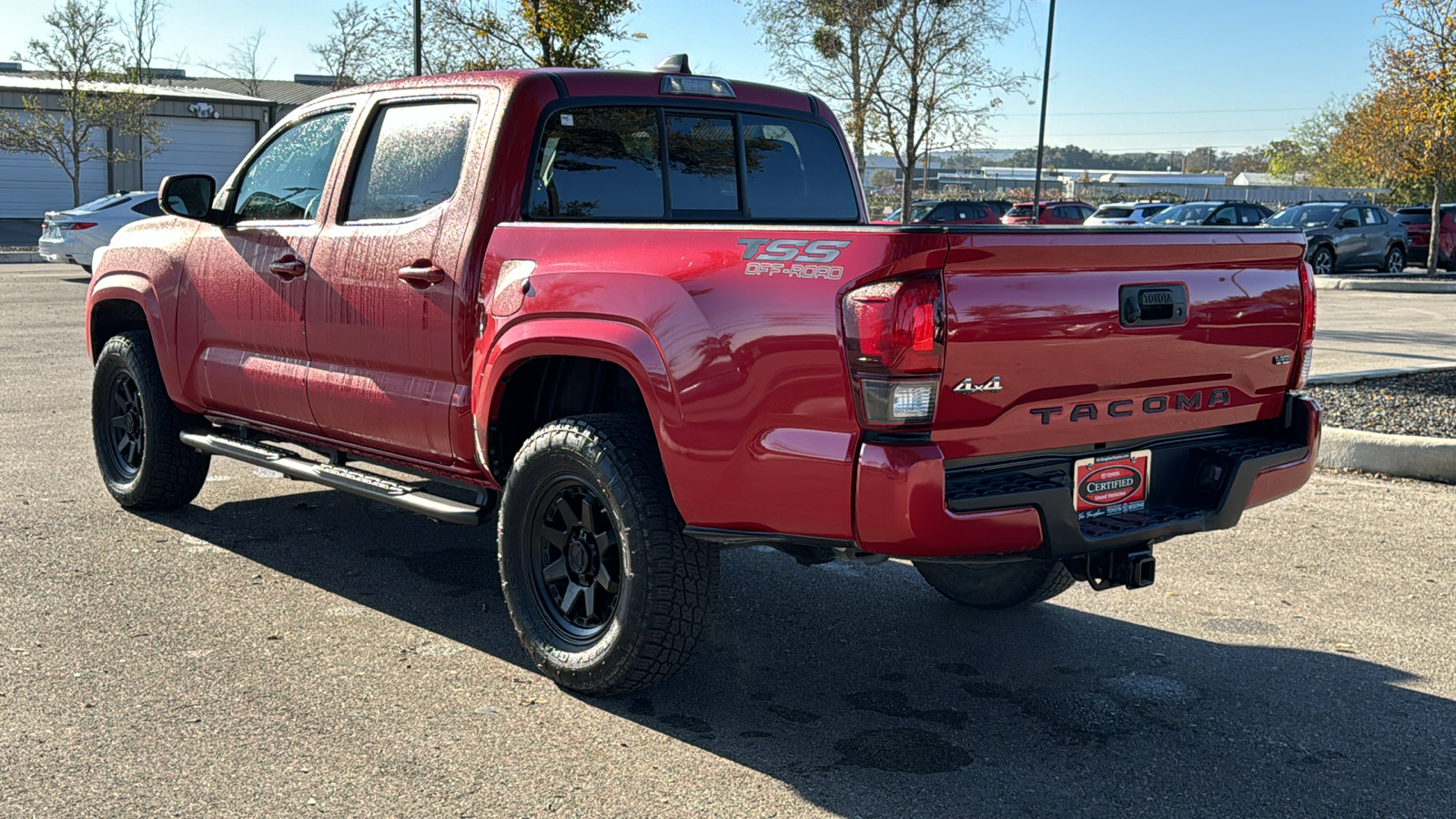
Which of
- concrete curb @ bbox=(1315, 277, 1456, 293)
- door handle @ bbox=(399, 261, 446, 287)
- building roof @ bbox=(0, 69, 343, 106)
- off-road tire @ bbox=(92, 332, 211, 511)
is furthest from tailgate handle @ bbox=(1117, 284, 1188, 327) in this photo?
building roof @ bbox=(0, 69, 343, 106)

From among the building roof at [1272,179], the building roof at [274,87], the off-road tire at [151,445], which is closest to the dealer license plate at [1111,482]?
the off-road tire at [151,445]

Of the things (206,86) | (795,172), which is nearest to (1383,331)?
(795,172)

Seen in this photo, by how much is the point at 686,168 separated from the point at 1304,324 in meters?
2.26

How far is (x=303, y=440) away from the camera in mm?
5555

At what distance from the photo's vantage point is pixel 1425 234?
2992cm

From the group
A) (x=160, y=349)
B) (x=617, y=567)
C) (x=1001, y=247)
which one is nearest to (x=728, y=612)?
(x=617, y=567)

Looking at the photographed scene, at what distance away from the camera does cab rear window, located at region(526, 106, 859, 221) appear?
15.6 ft

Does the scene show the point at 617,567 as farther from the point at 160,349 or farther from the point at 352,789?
the point at 160,349

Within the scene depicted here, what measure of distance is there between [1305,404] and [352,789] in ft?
10.4

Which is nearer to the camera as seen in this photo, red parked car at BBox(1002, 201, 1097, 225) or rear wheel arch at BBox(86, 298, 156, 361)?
rear wheel arch at BBox(86, 298, 156, 361)

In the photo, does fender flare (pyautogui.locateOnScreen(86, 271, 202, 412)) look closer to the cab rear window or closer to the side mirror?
the side mirror

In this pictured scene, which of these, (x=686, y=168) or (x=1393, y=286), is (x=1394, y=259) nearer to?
(x=1393, y=286)

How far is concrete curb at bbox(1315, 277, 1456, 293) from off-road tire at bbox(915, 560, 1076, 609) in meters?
20.6

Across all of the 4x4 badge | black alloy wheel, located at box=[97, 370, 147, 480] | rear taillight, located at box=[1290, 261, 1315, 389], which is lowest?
black alloy wheel, located at box=[97, 370, 147, 480]
